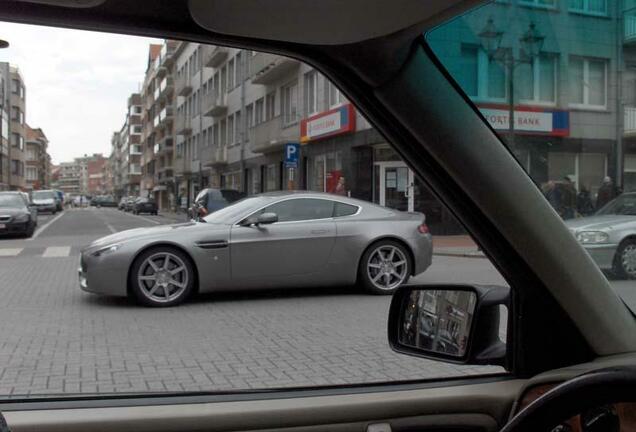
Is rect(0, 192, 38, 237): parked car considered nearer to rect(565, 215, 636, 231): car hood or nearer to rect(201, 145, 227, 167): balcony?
rect(201, 145, 227, 167): balcony

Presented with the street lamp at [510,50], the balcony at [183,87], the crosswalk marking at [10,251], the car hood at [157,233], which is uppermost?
the balcony at [183,87]

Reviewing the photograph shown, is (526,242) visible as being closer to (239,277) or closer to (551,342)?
(551,342)

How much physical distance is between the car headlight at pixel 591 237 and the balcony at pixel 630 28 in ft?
1.62

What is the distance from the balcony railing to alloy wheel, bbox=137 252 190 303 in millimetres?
6559

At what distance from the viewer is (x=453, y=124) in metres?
1.81

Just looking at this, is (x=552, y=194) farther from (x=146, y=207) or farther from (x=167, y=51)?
(x=146, y=207)

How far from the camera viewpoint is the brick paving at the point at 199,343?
147 inches

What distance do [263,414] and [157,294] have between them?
5880 mm

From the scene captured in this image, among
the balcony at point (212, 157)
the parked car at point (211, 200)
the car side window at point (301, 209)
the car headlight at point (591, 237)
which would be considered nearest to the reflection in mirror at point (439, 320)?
the car headlight at point (591, 237)

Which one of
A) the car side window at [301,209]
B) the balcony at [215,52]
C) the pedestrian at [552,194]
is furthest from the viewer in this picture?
the car side window at [301,209]

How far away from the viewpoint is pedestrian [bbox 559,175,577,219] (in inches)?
69.6

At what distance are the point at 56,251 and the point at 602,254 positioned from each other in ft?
50.7

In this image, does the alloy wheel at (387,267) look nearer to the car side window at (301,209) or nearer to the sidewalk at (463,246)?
the sidewalk at (463,246)

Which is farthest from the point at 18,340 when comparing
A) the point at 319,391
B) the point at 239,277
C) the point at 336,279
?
the point at 319,391
